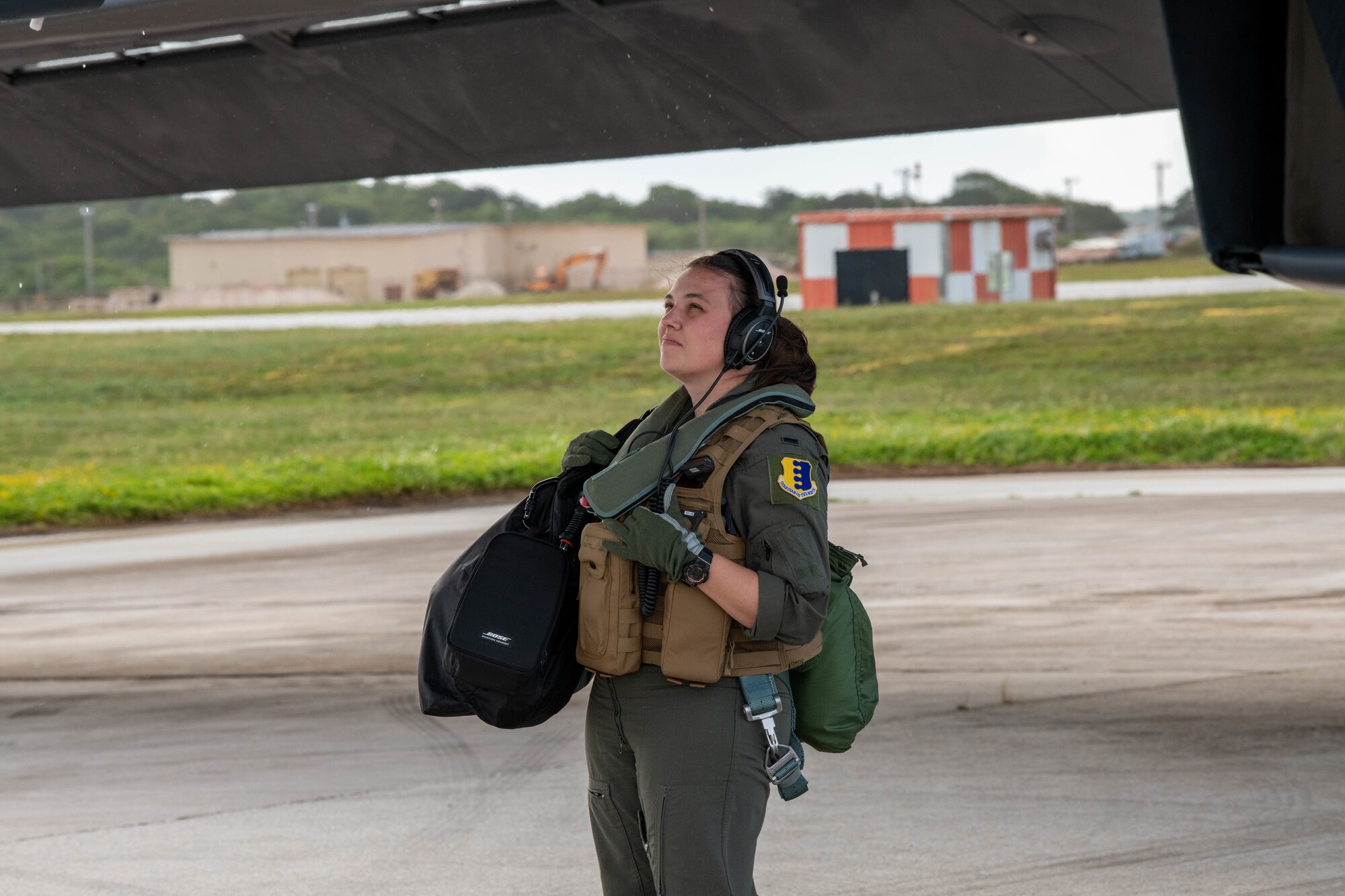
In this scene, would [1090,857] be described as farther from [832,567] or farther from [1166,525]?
[1166,525]

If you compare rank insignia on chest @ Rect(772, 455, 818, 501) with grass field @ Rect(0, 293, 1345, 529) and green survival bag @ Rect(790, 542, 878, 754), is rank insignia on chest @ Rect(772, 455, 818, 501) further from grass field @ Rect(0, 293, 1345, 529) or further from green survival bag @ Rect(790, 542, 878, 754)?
grass field @ Rect(0, 293, 1345, 529)

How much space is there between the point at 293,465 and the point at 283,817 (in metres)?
13.0

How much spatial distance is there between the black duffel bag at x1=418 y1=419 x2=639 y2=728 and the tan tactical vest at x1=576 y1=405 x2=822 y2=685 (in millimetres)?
85

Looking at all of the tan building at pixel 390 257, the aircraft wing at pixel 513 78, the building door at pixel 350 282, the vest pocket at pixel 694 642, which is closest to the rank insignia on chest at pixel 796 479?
the vest pocket at pixel 694 642

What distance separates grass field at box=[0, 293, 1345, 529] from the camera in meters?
16.8

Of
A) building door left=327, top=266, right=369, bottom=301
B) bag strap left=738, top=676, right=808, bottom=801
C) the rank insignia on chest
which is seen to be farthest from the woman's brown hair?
building door left=327, top=266, right=369, bottom=301

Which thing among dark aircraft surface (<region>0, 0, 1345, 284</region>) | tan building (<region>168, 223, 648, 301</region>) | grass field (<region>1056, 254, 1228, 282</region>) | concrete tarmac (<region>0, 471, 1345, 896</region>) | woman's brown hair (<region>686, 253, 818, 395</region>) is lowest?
concrete tarmac (<region>0, 471, 1345, 896</region>)

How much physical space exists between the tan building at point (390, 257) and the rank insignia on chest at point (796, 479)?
3602cm

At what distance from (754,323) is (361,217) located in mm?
47855

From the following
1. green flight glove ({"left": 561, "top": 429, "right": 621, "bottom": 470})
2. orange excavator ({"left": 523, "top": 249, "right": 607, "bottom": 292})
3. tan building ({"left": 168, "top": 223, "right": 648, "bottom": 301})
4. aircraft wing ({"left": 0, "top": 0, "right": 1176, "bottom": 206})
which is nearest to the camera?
green flight glove ({"left": 561, "top": 429, "right": 621, "bottom": 470})

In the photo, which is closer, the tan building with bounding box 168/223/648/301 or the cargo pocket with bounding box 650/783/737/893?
the cargo pocket with bounding box 650/783/737/893

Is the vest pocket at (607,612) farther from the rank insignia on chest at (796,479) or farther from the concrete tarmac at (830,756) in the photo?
the concrete tarmac at (830,756)

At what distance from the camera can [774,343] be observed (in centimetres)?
288

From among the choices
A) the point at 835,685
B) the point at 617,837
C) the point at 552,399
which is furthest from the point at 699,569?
the point at 552,399
